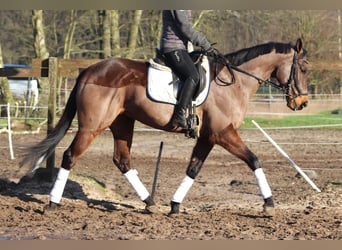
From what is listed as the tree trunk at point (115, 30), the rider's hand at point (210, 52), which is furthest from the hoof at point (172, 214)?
the tree trunk at point (115, 30)

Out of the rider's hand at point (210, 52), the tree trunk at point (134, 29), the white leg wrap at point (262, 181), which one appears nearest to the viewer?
the white leg wrap at point (262, 181)

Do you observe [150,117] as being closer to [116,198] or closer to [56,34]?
[116,198]

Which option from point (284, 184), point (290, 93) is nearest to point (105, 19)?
point (284, 184)

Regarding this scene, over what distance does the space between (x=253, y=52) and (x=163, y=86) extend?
1352mm

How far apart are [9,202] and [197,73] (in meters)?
2.88

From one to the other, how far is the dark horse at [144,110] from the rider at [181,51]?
0.21 metres

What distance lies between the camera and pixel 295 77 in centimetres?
803

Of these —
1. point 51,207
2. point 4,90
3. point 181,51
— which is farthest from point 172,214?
point 4,90

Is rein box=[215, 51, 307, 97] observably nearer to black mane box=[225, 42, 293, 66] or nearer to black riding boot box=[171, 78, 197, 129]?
black mane box=[225, 42, 293, 66]

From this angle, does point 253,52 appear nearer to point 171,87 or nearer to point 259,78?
point 259,78

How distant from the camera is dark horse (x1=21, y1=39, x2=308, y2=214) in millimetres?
7469

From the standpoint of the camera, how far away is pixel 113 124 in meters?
8.03

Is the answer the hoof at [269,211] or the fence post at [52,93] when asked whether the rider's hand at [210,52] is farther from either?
the fence post at [52,93]

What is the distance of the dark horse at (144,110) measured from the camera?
24.5ft
